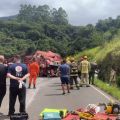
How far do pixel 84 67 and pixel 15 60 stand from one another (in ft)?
53.9

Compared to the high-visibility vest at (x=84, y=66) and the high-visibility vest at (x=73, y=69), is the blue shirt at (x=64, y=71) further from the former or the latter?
the high-visibility vest at (x=84, y=66)

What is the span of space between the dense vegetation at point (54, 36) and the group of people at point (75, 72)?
A: 1536 inches

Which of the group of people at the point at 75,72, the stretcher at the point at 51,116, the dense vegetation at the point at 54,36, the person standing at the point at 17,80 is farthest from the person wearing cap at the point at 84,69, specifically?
the dense vegetation at the point at 54,36

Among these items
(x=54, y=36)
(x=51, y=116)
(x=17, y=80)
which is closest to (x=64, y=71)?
(x=17, y=80)

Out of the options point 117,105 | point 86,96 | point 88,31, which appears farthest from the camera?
point 88,31

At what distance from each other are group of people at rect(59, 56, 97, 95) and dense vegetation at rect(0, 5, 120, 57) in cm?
3903

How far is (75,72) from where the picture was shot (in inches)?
1182

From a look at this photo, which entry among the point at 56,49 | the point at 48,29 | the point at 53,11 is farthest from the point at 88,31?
the point at 53,11

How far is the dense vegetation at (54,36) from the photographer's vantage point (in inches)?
3723

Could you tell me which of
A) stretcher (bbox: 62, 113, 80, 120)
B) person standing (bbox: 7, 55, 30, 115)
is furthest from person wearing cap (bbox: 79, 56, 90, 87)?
stretcher (bbox: 62, 113, 80, 120)

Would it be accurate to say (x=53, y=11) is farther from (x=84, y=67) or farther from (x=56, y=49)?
(x=84, y=67)

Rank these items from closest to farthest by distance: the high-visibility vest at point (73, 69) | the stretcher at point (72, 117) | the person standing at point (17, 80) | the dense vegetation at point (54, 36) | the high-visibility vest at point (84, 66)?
the stretcher at point (72, 117) < the person standing at point (17, 80) < the high-visibility vest at point (73, 69) < the high-visibility vest at point (84, 66) < the dense vegetation at point (54, 36)

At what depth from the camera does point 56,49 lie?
97562 mm

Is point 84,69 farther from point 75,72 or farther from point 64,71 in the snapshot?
point 64,71
